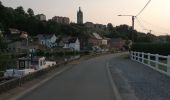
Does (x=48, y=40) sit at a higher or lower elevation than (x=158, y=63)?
higher

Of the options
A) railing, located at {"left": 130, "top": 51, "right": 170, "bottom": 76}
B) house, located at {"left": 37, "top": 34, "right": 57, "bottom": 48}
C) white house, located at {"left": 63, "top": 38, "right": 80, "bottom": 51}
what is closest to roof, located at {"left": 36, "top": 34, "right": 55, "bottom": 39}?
house, located at {"left": 37, "top": 34, "right": 57, "bottom": 48}

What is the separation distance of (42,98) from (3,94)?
185 centimetres

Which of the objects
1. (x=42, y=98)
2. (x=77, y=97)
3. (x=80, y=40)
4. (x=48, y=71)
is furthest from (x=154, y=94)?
(x=80, y=40)

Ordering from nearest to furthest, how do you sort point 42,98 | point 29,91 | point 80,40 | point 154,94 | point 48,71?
point 42,98
point 154,94
point 29,91
point 48,71
point 80,40

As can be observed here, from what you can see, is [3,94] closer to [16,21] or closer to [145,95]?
[145,95]

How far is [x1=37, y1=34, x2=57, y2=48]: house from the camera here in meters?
190

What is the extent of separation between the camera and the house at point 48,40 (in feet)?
623

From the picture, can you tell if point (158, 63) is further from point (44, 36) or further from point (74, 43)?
point (44, 36)

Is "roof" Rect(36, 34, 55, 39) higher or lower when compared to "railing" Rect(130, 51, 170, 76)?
higher

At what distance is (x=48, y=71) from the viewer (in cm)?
3144

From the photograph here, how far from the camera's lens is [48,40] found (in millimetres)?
190875

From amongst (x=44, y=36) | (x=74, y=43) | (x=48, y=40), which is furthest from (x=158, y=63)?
(x=44, y=36)

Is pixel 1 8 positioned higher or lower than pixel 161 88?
higher

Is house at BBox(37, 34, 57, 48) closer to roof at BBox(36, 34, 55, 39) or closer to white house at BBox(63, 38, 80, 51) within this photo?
roof at BBox(36, 34, 55, 39)
